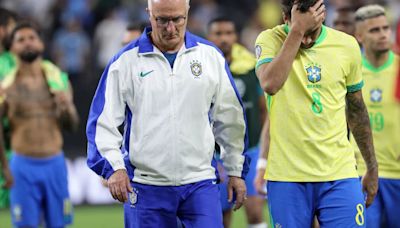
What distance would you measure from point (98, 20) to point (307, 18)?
555 inches

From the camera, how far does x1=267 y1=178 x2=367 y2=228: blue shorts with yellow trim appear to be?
7008 mm

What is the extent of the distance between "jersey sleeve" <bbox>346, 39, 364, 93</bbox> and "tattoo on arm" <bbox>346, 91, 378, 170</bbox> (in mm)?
58

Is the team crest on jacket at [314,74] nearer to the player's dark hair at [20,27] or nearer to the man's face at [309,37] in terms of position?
the man's face at [309,37]

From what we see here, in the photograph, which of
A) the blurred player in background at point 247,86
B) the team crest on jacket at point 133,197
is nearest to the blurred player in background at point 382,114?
the blurred player in background at point 247,86

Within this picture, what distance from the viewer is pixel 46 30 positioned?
2059cm

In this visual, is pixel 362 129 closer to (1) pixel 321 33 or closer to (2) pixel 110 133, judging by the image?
(1) pixel 321 33

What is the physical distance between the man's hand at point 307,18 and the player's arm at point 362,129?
2.26ft

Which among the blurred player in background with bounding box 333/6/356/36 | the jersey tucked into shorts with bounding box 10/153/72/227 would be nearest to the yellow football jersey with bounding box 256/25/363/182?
the blurred player in background with bounding box 333/6/356/36

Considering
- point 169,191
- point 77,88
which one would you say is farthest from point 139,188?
point 77,88

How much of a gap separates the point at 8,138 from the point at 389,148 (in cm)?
489

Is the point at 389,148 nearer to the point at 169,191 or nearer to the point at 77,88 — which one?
the point at 169,191

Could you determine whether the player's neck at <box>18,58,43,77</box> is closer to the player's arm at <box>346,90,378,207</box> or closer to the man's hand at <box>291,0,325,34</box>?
the player's arm at <box>346,90,378,207</box>

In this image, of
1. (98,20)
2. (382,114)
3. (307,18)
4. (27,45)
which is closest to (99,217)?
(27,45)

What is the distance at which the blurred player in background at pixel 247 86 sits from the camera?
11391 mm
